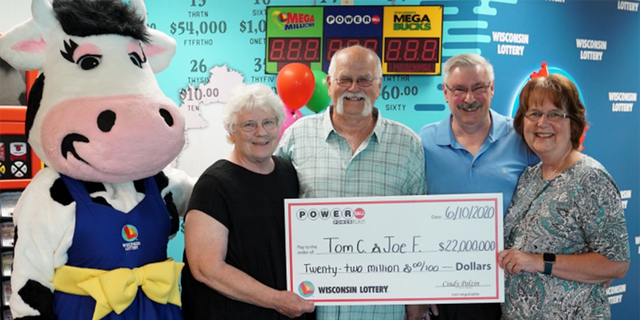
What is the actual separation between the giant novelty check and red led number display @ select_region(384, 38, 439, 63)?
255 cm

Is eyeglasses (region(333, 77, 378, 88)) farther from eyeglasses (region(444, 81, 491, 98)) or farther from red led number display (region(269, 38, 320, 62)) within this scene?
red led number display (region(269, 38, 320, 62))

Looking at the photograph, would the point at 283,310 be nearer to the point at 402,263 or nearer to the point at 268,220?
the point at 268,220

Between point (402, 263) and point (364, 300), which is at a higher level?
point (402, 263)

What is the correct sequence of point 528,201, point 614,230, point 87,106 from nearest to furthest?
point 87,106 → point 614,230 → point 528,201

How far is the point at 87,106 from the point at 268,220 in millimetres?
752

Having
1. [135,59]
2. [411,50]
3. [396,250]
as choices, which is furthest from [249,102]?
[411,50]

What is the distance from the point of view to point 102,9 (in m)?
1.82

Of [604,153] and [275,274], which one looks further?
[604,153]

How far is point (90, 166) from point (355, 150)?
1.10 metres

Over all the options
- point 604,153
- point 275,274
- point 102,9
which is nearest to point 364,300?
point 275,274

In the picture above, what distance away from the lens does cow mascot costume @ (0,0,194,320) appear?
1.68 m

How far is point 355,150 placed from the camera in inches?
90.9

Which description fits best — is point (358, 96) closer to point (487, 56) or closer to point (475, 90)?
point (475, 90)

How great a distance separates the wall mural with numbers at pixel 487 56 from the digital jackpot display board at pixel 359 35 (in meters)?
0.14
